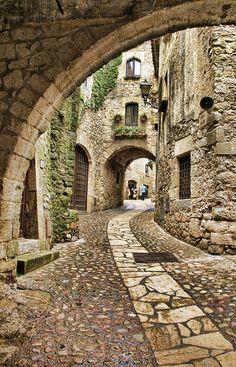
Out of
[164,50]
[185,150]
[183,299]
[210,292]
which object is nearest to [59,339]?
[183,299]

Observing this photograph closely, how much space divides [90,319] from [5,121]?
1952 mm

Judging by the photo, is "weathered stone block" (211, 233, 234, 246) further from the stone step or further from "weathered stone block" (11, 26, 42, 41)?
"weathered stone block" (11, 26, 42, 41)

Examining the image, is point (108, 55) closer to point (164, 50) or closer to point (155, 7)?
point (155, 7)

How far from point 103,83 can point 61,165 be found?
9.26m

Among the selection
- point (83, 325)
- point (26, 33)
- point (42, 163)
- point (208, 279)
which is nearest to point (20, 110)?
point (26, 33)

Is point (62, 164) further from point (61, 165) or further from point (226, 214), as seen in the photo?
point (226, 214)

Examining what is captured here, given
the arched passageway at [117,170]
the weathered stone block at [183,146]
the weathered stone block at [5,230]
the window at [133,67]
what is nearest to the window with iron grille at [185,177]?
the weathered stone block at [183,146]

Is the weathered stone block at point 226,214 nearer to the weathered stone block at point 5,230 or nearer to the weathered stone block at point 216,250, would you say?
the weathered stone block at point 216,250

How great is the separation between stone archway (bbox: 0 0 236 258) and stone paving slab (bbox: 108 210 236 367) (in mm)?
1634

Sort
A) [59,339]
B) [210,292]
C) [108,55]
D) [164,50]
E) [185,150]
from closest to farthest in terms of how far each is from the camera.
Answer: [59,339] → [108,55] → [210,292] → [185,150] → [164,50]

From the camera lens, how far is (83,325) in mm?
2070

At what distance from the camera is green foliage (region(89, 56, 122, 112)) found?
11995 millimetres

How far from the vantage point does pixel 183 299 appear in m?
2.60

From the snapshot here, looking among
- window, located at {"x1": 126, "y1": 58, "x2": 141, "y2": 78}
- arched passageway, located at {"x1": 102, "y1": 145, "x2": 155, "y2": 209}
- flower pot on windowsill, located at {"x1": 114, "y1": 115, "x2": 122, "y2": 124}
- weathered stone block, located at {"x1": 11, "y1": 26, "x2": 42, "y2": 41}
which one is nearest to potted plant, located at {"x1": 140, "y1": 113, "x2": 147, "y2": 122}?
flower pot on windowsill, located at {"x1": 114, "y1": 115, "x2": 122, "y2": 124}
